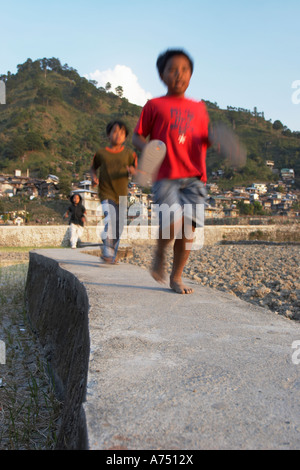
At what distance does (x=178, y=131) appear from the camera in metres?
2.47

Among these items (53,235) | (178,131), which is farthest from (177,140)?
(53,235)

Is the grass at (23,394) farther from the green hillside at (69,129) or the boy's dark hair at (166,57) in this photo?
the green hillside at (69,129)

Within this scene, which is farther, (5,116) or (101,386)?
(5,116)

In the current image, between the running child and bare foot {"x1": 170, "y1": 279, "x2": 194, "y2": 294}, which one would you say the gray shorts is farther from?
the running child

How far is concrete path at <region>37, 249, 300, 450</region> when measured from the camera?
0.87 meters

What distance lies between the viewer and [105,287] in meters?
2.61

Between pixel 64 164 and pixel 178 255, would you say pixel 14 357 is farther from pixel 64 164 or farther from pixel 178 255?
pixel 64 164

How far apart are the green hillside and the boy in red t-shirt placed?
202ft

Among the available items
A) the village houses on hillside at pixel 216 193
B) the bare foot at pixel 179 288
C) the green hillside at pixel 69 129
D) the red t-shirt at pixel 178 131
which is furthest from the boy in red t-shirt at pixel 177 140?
the green hillside at pixel 69 129

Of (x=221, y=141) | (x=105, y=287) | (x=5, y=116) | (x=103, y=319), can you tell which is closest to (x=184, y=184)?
(x=221, y=141)

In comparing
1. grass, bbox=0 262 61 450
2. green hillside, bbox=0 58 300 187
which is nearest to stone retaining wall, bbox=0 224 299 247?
grass, bbox=0 262 61 450

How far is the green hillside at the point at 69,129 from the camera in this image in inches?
A: 2689

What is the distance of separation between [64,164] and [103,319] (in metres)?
69.2

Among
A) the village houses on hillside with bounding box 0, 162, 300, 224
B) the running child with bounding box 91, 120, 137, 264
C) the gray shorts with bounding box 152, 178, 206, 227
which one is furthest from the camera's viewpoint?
the village houses on hillside with bounding box 0, 162, 300, 224
